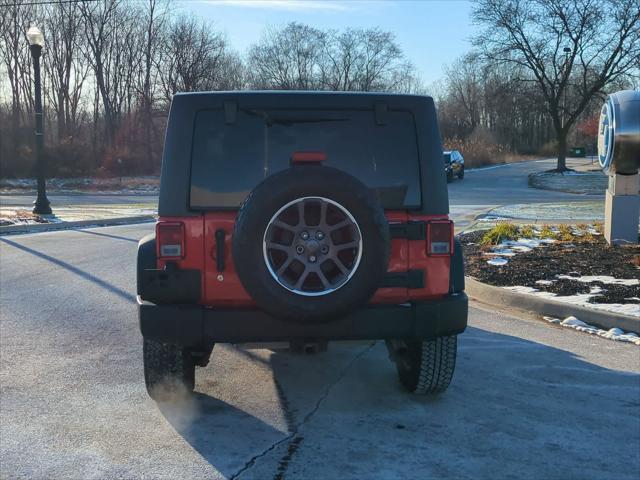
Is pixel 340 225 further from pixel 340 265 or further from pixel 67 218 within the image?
pixel 67 218

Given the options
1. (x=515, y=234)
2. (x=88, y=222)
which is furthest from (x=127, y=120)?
(x=515, y=234)

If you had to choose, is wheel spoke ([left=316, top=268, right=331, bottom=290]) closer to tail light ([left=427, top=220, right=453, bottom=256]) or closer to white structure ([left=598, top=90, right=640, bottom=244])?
tail light ([left=427, top=220, right=453, bottom=256])

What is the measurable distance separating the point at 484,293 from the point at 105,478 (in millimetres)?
5932

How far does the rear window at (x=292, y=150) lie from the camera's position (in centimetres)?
418

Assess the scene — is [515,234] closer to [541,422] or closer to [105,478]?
[541,422]

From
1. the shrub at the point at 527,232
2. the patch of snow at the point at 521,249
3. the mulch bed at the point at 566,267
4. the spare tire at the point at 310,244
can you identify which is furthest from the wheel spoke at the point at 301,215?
the shrub at the point at 527,232

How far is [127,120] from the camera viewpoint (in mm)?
56250

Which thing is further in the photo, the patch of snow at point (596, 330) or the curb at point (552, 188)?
the curb at point (552, 188)

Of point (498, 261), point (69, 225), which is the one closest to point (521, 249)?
point (498, 261)

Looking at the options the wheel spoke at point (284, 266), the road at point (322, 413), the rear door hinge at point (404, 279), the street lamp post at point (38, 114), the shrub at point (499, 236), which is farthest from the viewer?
the street lamp post at point (38, 114)

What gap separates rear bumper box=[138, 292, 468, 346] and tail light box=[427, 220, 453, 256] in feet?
1.09

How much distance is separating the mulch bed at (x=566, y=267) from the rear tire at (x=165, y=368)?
490cm

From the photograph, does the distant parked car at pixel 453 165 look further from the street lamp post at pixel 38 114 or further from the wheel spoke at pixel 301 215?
the wheel spoke at pixel 301 215

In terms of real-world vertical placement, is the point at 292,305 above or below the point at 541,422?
above
